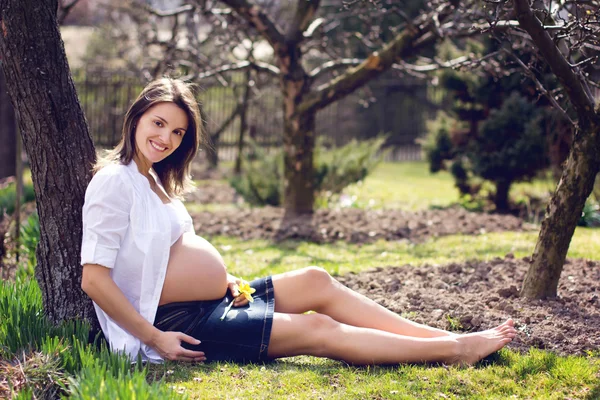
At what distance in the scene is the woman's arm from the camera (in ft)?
10.5

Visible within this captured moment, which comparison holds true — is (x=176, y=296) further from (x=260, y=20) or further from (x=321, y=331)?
(x=260, y=20)

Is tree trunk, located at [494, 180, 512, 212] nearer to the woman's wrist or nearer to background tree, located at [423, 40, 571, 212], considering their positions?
background tree, located at [423, 40, 571, 212]

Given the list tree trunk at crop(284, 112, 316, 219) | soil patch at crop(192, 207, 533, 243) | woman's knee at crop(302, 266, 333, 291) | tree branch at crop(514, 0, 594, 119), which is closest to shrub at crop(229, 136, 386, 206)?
soil patch at crop(192, 207, 533, 243)

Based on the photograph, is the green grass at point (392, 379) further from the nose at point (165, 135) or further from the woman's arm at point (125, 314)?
the nose at point (165, 135)

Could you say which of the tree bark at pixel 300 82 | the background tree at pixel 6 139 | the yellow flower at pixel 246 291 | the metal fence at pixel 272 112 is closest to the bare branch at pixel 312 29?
the tree bark at pixel 300 82

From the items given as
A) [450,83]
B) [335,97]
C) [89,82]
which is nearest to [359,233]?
[335,97]

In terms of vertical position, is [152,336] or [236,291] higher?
[236,291]

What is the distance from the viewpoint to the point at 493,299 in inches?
175

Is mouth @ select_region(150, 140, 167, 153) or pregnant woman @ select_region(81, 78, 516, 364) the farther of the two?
mouth @ select_region(150, 140, 167, 153)

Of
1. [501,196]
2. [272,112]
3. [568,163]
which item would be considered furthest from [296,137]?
[272,112]

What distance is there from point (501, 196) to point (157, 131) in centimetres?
697

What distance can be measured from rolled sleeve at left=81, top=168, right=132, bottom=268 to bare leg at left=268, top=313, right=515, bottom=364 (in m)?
0.87

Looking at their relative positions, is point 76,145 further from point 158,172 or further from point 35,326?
point 35,326

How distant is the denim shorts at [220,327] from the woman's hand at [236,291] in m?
0.07
